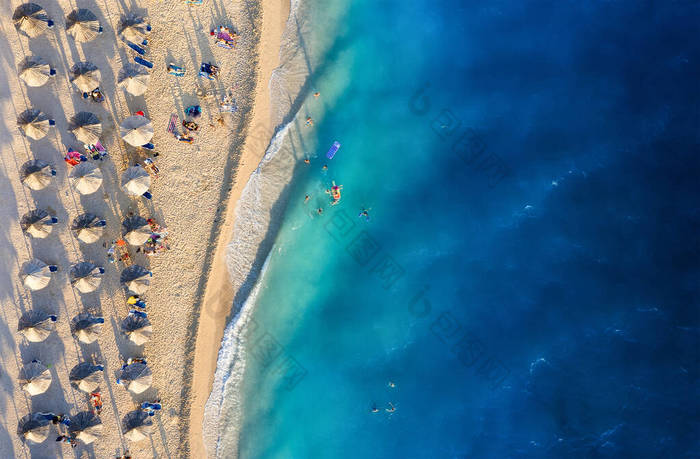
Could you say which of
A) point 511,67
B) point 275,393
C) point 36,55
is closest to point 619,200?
point 511,67

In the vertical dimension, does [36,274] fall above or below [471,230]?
above

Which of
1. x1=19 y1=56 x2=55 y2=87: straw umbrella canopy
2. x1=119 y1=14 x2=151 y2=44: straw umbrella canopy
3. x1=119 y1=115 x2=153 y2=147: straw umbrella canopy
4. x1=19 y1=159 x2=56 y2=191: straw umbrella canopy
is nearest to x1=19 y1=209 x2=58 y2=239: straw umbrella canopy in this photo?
x1=19 y1=159 x2=56 y2=191: straw umbrella canopy

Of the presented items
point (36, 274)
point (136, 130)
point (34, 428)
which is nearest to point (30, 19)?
point (136, 130)

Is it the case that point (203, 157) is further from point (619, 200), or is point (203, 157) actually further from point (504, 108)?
point (619, 200)

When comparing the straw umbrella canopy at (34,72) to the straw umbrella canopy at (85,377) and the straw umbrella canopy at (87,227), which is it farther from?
the straw umbrella canopy at (85,377)

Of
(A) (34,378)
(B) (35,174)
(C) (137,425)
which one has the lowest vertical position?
(C) (137,425)

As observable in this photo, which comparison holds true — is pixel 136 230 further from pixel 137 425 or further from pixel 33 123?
pixel 137 425

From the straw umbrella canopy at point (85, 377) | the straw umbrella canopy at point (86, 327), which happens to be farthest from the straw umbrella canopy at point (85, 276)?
the straw umbrella canopy at point (85, 377)
